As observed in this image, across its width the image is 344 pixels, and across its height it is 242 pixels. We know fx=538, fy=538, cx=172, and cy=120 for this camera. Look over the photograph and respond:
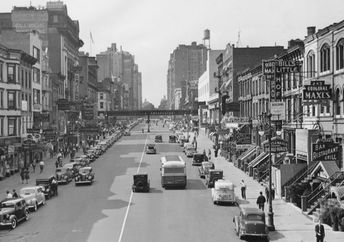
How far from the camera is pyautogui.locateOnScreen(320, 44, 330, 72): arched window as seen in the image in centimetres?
3944

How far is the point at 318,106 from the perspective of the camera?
41500mm

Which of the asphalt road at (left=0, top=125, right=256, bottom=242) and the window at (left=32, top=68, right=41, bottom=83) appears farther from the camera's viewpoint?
the window at (left=32, top=68, right=41, bottom=83)

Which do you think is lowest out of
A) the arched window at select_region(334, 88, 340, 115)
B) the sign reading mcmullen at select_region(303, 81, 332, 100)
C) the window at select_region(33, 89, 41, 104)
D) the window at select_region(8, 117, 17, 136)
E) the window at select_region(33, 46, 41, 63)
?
the window at select_region(8, 117, 17, 136)

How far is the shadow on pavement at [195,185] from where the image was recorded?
48.1 m

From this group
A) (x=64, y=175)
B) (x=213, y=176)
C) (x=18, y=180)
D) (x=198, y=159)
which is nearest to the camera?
(x=213, y=176)

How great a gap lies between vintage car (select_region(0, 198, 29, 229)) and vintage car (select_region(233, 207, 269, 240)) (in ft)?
43.4

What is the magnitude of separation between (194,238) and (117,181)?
83.9 ft

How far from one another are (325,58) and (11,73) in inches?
1525

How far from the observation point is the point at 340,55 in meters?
37.1

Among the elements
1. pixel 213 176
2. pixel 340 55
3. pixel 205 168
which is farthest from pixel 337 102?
pixel 205 168

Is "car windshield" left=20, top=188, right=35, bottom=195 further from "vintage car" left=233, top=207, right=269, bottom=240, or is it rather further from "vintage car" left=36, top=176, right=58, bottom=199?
"vintage car" left=233, top=207, right=269, bottom=240

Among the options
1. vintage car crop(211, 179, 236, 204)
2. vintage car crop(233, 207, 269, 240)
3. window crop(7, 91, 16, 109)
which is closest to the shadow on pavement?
vintage car crop(211, 179, 236, 204)

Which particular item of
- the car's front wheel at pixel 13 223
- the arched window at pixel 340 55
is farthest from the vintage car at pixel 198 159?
the car's front wheel at pixel 13 223

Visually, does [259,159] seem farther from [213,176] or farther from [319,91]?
[319,91]
